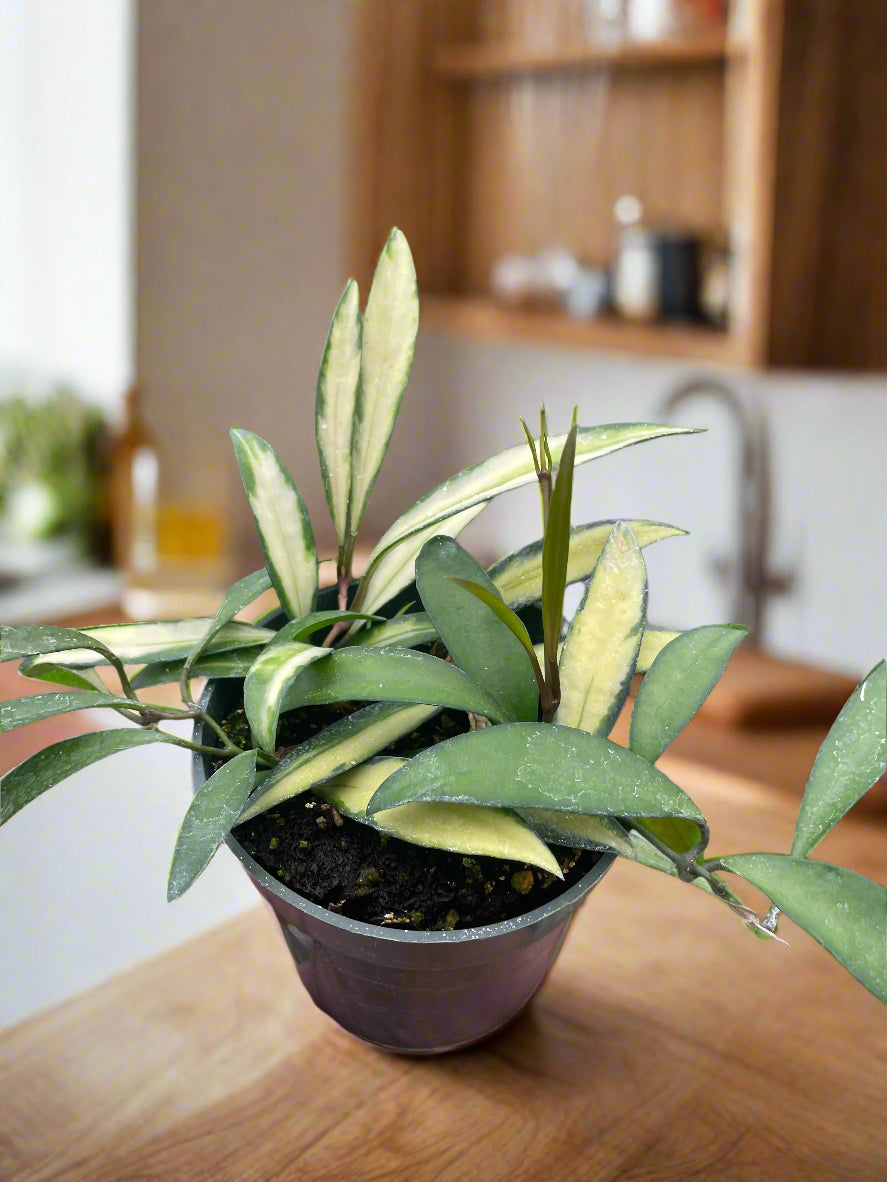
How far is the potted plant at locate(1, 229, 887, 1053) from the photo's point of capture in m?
0.41

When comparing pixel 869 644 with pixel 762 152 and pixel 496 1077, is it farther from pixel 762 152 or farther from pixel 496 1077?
pixel 496 1077

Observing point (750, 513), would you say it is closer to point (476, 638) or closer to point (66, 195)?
point (66, 195)

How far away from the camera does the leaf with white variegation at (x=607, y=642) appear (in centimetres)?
47

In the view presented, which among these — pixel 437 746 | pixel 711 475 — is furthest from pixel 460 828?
pixel 711 475

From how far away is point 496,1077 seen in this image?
0.56 meters

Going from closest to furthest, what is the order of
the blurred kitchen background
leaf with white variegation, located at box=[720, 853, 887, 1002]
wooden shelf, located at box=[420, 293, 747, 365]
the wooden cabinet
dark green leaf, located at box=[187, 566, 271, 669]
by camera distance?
leaf with white variegation, located at box=[720, 853, 887, 1002]
dark green leaf, located at box=[187, 566, 271, 669]
the wooden cabinet
wooden shelf, located at box=[420, 293, 747, 365]
the blurred kitchen background

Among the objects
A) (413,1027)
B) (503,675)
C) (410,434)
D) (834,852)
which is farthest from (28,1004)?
(410,434)

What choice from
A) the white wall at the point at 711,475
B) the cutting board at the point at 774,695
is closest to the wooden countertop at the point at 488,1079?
the cutting board at the point at 774,695

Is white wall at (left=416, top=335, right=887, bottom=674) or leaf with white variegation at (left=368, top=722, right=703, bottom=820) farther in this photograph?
white wall at (left=416, top=335, right=887, bottom=674)

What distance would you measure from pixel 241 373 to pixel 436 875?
1790mm

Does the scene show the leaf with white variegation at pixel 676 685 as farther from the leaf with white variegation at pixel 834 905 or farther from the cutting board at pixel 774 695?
the cutting board at pixel 774 695

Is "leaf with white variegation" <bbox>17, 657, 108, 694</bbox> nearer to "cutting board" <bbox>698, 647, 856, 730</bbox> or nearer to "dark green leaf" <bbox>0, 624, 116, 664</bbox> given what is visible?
"dark green leaf" <bbox>0, 624, 116, 664</bbox>

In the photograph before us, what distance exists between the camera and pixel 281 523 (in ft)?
1.74

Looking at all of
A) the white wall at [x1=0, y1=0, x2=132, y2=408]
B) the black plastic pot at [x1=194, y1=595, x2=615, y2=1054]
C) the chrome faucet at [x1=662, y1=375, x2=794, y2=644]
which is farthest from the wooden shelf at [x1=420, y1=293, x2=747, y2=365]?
the black plastic pot at [x1=194, y1=595, x2=615, y2=1054]
